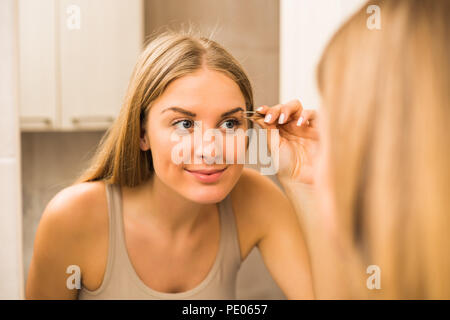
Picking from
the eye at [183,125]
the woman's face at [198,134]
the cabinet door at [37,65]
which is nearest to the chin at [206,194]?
the woman's face at [198,134]

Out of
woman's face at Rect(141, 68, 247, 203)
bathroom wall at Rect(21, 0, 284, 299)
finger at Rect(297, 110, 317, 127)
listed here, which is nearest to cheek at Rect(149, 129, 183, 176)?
woman's face at Rect(141, 68, 247, 203)

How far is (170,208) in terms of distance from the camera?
0.79m

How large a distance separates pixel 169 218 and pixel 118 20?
389 millimetres

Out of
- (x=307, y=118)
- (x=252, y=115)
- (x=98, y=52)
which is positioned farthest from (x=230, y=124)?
(x=98, y=52)

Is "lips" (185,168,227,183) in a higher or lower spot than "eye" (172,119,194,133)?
lower

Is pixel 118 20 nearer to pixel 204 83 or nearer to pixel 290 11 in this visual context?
pixel 204 83

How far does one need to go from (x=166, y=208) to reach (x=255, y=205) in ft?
0.58

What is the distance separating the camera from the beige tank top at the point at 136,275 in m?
0.77

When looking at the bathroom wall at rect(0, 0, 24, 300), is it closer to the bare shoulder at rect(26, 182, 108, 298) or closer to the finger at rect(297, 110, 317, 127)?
the bare shoulder at rect(26, 182, 108, 298)

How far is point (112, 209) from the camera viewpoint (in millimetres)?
768

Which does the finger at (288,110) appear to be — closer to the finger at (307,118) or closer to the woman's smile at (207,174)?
the finger at (307,118)

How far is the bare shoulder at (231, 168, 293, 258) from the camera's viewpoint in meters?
0.78

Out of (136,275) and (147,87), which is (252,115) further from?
(136,275)
